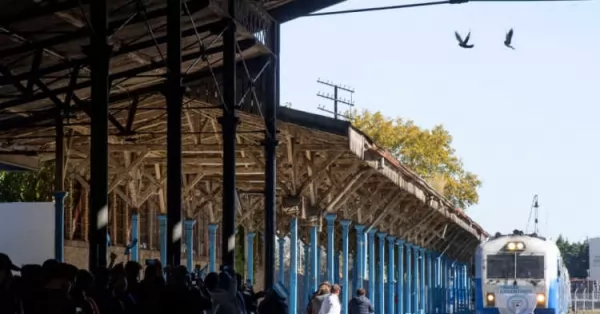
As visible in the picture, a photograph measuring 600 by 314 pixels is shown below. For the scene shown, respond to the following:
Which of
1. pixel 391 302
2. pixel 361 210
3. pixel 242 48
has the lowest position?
pixel 391 302

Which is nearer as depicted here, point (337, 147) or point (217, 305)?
point (217, 305)

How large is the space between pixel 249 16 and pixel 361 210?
1520 centimetres

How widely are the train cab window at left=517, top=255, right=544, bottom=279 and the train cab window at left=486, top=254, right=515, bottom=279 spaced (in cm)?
17

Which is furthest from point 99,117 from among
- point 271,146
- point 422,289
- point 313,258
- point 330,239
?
point 422,289

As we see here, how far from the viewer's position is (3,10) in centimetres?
2267

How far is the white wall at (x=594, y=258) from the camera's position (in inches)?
3812

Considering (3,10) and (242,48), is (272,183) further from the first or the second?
(3,10)

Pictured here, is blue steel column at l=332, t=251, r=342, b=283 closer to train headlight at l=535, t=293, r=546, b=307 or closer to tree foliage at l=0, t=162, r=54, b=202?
tree foliage at l=0, t=162, r=54, b=202

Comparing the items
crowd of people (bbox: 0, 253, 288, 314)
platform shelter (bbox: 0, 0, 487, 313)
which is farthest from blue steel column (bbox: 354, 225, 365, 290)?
crowd of people (bbox: 0, 253, 288, 314)

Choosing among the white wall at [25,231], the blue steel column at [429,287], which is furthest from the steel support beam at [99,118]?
the blue steel column at [429,287]

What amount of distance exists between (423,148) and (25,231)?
54.8 meters

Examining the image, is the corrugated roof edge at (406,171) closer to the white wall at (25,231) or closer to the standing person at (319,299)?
the standing person at (319,299)

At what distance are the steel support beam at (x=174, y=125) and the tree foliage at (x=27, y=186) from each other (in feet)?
75.2

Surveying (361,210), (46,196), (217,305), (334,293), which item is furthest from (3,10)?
(46,196)
